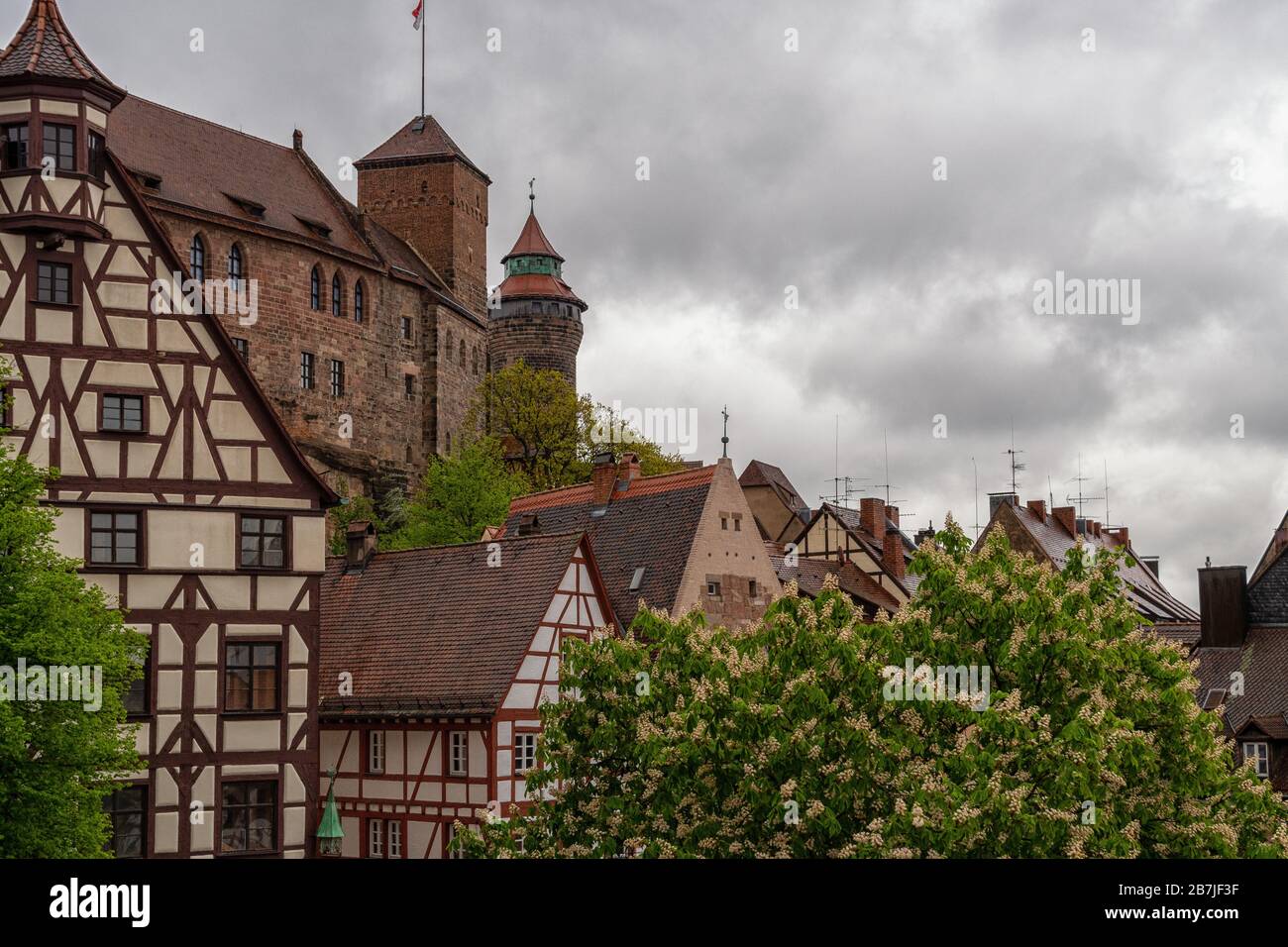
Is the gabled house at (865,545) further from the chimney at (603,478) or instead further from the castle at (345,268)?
the castle at (345,268)

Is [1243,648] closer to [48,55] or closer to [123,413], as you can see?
[123,413]

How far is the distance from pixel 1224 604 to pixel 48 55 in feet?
125

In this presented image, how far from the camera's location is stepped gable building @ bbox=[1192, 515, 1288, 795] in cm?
4753

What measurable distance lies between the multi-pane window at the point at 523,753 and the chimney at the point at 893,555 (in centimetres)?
3401

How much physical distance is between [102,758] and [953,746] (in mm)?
12796

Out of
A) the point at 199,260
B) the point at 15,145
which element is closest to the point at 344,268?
the point at 199,260

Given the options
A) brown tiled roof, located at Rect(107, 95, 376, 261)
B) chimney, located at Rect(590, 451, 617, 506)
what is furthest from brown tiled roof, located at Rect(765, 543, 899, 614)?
brown tiled roof, located at Rect(107, 95, 376, 261)

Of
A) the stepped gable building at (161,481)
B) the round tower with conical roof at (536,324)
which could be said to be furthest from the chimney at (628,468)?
the round tower with conical roof at (536,324)

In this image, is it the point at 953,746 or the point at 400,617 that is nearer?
the point at 953,746

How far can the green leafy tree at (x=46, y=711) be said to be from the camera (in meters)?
23.0
